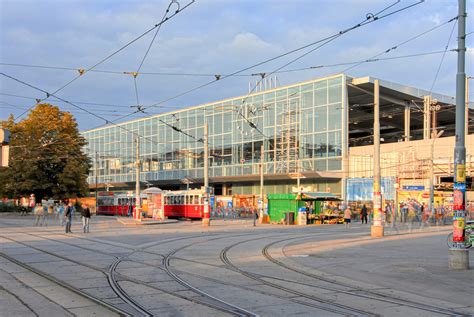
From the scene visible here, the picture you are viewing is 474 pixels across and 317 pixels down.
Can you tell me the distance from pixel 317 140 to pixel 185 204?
1855cm

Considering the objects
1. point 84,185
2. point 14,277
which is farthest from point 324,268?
point 84,185

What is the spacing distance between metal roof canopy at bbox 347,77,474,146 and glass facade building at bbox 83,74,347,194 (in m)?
2.56

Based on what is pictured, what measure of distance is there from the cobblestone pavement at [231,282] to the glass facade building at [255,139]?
32531mm

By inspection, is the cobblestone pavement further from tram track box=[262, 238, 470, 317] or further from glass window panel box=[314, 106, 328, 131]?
glass window panel box=[314, 106, 328, 131]

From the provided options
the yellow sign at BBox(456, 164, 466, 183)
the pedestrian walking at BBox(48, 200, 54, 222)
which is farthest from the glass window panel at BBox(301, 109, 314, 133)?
the yellow sign at BBox(456, 164, 466, 183)

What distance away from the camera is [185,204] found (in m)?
49.3

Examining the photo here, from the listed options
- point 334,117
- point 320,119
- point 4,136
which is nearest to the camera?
point 4,136

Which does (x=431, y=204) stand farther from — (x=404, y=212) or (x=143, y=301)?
(x=143, y=301)

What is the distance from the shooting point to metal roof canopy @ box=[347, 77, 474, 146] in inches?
2192

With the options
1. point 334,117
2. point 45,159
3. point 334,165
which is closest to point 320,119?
point 334,117

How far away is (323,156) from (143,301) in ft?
167

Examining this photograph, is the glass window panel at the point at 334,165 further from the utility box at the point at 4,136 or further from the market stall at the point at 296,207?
the utility box at the point at 4,136

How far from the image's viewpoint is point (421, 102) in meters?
60.9

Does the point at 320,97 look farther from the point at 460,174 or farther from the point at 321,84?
the point at 460,174
